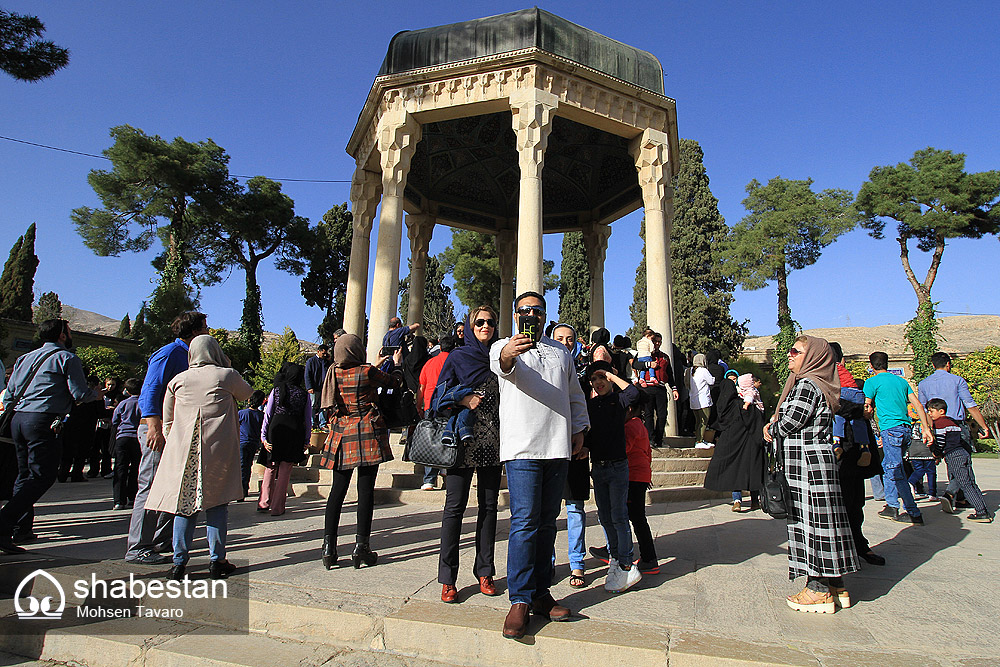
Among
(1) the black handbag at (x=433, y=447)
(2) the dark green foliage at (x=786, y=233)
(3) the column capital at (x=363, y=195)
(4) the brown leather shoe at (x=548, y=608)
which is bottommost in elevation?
(4) the brown leather shoe at (x=548, y=608)

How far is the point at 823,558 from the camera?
3117 mm

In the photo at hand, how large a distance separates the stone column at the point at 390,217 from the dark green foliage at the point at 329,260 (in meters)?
25.4

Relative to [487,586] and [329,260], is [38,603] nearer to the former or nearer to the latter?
[487,586]

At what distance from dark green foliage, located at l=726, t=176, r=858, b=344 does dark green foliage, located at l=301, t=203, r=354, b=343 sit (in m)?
25.2

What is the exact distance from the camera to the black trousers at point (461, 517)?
3127 millimetres

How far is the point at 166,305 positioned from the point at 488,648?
28.0m

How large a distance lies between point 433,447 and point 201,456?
1.61m

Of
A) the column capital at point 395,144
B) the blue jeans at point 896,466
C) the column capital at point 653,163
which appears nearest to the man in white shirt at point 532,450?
the blue jeans at point 896,466

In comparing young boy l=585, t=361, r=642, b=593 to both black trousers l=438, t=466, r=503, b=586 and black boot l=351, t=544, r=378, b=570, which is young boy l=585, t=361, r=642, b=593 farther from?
black boot l=351, t=544, r=378, b=570

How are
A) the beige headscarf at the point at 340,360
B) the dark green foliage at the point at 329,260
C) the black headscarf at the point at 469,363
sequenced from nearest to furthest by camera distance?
the black headscarf at the point at 469,363
the beige headscarf at the point at 340,360
the dark green foliage at the point at 329,260

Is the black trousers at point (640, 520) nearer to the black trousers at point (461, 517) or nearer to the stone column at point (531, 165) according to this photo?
the black trousers at point (461, 517)

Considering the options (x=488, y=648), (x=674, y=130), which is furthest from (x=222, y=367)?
(x=674, y=130)

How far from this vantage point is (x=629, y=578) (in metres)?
3.32

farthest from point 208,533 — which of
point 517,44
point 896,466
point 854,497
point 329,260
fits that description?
point 329,260
